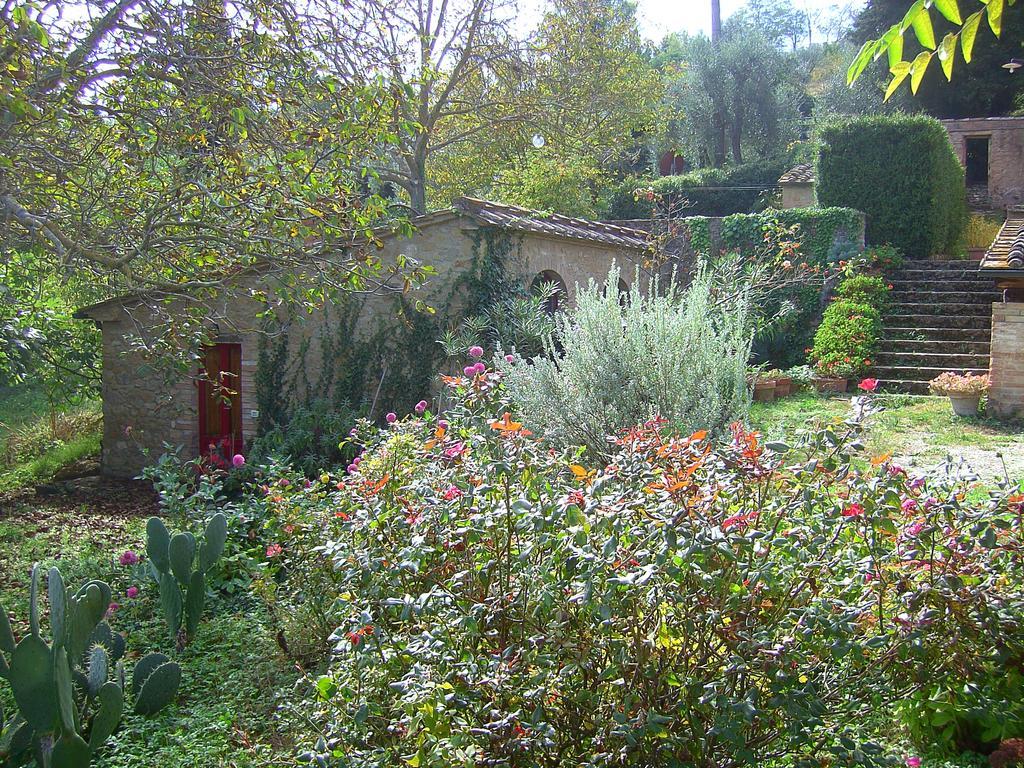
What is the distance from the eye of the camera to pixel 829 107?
97.3 ft

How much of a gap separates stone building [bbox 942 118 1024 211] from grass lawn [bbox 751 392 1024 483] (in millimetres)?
15074

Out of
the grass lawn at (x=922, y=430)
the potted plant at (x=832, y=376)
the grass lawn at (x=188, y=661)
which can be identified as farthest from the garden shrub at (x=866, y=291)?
the grass lawn at (x=188, y=661)

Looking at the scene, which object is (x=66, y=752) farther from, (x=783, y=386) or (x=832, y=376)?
(x=832, y=376)

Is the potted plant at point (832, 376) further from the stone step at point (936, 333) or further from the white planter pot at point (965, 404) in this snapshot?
the white planter pot at point (965, 404)

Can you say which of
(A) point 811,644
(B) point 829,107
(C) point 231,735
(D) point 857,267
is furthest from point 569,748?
(B) point 829,107

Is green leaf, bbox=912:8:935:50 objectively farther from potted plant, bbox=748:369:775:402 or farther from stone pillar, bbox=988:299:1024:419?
potted plant, bbox=748:369:775:402

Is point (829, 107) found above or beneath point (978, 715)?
above

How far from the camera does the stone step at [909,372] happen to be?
510 inches

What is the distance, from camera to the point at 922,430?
10008mm

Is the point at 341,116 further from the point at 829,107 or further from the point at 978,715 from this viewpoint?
the point at 829,107

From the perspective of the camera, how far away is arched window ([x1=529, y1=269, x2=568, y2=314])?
11.8 metres

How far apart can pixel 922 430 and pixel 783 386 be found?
2.80 m

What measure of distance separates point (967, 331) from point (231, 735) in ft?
45.3

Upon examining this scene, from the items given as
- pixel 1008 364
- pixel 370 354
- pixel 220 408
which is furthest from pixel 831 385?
pixel 220 408
